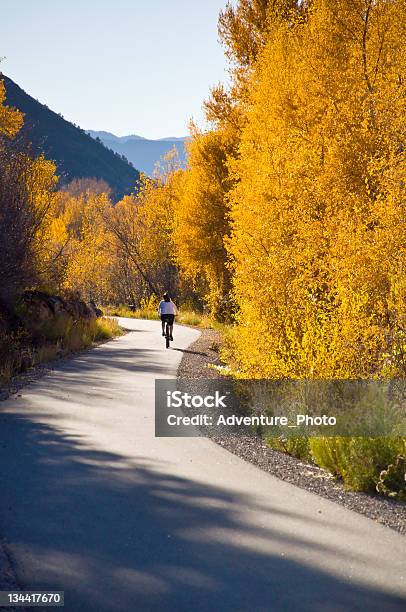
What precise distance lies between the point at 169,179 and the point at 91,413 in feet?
125

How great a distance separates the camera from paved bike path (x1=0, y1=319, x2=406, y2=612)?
437 centimetres

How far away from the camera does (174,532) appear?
215 inches

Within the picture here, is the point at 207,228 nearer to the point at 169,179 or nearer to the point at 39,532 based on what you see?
the point at 169,179

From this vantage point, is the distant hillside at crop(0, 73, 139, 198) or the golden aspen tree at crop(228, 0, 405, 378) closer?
the golden aspen tree at crop(228, 0, 405, 378)

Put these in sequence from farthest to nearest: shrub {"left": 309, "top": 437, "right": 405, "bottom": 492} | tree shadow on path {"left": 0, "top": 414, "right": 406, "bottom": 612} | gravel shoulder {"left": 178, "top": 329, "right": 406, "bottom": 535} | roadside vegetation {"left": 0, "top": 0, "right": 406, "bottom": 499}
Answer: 1. roadside vegetation {"left": 0, "top": 0, "right": 406, "bottom": 499}
2. shrub {"left": 309, "top": 437, "right": 405, "bottom": 492}
3. gravel shoulder {"left": 178, "top": 329, "right": 406, "bottom": 535}
4. tree shadow on path {"left": 0, "top": 414, "right": 406, "bottom": 612}

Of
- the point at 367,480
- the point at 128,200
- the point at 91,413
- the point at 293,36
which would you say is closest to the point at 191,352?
the point at 293,36
